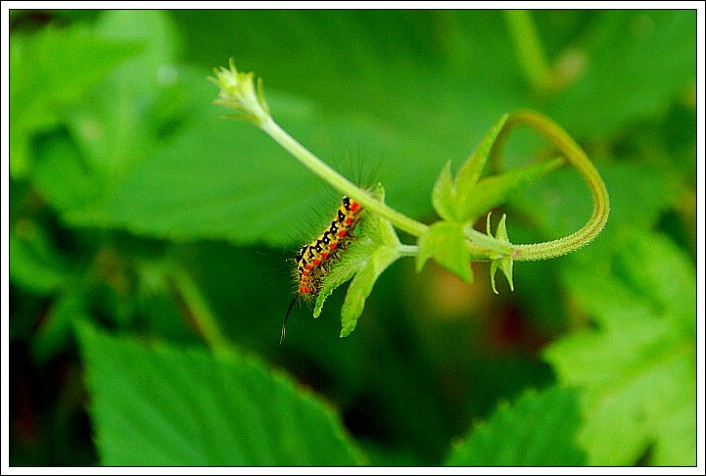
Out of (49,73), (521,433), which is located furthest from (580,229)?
(49,73)

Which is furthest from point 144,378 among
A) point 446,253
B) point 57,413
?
point 446,253

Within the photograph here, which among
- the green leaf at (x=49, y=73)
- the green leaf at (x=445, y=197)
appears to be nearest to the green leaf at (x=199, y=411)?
the green leaf at (x=49, y=73)

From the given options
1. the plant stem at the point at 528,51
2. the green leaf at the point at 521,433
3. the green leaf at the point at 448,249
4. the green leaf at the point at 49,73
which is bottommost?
the green leaf at the point at 521,433

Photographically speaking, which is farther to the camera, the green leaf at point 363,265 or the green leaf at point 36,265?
the green leaf at point 36,265

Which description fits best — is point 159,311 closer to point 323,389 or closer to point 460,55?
point 323,389

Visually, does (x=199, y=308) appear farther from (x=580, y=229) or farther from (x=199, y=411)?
(x=580, y=229)

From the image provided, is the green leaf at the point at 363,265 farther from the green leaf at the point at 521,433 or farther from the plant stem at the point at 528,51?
the plant stem at the point at 528,51

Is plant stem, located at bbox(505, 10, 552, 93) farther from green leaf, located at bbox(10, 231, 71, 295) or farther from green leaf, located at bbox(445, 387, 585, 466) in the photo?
green leaf, located at bbox(10, 231, 71, 295)

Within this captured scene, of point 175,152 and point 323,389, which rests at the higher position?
point 175,152
